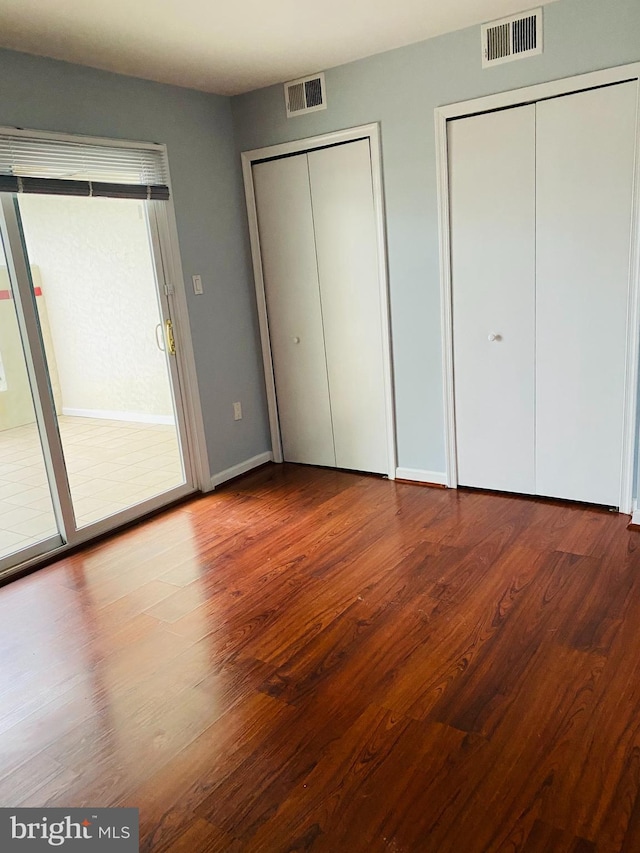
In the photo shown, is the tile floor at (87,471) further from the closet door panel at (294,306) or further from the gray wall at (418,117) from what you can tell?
the gray wall at (418,117)

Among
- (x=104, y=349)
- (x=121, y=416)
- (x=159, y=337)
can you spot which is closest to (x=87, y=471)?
(x=121, y=416)

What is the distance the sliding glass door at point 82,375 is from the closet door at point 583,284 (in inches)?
82.6

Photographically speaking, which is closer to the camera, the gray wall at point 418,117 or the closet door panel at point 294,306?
the gray wall at point 418,117

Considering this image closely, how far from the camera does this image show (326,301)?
4.05 metres

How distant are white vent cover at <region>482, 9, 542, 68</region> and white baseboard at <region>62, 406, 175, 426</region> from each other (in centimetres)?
263

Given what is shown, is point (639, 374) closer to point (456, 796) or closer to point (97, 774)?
point (456, 796)

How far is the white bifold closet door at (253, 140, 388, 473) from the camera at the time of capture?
381 cm

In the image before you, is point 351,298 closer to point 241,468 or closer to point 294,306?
point 294,306

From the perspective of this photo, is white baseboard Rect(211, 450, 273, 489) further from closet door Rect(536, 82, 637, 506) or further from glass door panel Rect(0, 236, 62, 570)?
closet door Rect(536, 82, 637, 506)

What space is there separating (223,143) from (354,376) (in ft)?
5.45

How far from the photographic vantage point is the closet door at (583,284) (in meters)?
2.98

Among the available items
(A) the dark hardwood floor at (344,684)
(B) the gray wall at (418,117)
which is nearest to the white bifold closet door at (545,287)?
(B) the gray wall at (418,117)

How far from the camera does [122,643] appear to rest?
2.51 meters

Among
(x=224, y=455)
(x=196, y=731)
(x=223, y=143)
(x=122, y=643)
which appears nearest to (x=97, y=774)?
(x=196, y=731)
